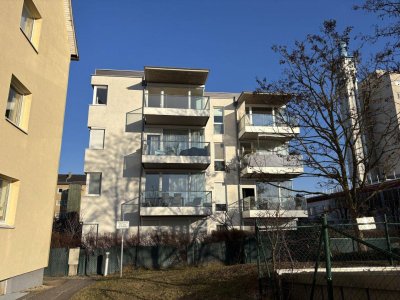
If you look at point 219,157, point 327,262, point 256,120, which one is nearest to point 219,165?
point 219,157

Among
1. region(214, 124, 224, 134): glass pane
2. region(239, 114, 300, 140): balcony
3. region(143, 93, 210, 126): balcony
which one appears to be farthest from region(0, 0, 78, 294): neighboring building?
region(239, 114, 300, 140): balcony

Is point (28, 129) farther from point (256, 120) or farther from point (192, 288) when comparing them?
point (256, 120)

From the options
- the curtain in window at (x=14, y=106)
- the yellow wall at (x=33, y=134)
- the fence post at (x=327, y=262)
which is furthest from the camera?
the curtain in window at (x=14, y=106)

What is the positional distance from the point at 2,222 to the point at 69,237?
47.0 feet

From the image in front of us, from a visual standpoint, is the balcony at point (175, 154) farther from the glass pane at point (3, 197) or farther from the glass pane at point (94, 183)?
the glass pane at point (3, 197)

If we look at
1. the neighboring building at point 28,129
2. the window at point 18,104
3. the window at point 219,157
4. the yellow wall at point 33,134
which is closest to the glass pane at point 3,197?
the neighboring building at point 28,129

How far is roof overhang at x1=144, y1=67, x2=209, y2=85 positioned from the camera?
25952 mm

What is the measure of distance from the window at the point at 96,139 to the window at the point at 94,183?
204 centimetres

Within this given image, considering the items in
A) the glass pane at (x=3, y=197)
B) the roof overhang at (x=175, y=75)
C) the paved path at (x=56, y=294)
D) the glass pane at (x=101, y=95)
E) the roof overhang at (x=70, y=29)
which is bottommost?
the paved path at (x=56, y=294)

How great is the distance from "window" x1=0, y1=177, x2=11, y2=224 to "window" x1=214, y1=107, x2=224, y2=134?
18920 mm

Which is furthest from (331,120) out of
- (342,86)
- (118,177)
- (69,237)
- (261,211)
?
(69,237)

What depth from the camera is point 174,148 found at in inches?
958

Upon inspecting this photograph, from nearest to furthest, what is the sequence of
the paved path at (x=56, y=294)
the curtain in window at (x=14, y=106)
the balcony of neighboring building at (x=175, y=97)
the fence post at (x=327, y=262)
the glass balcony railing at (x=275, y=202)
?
the fence post at (x=327, y=262) → the curtain in window at (x=14, y=106) → the paved path at (x=56, y=294) → the glass balcony railing at (x=275, y=202) → the balcony of neighboring building at (x=175, y=97)

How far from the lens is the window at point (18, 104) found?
10.6m
